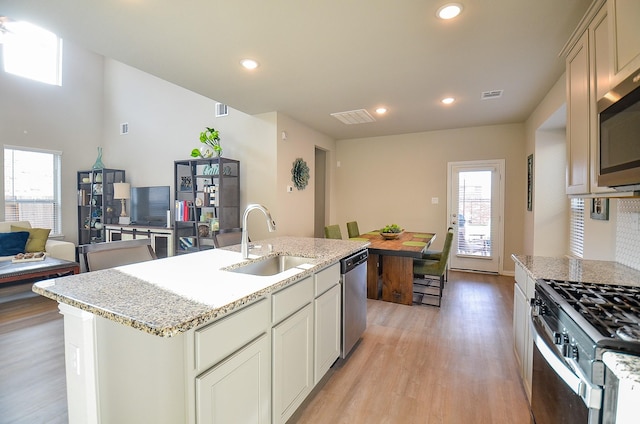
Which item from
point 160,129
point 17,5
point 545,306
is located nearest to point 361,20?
point 545,306

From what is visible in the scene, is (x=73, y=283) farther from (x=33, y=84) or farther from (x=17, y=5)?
(x=33, y=84)

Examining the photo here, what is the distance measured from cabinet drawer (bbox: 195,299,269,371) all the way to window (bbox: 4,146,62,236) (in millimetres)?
6794

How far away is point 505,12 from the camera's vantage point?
2070mm

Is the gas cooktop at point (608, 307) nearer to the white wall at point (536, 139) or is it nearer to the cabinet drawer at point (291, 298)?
the cabinet drawer at point (291, 298)

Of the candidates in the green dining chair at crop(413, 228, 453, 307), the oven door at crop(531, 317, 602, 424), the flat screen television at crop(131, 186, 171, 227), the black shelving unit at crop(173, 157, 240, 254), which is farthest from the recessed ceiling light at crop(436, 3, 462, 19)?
the flat screen television at crop(131, 186, 171, 227)

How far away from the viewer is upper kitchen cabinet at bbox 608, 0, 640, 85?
1.25 m

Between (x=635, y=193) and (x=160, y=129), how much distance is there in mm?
6892

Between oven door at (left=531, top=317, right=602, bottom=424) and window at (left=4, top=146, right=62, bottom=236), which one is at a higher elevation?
window at (left=4, top=146, right=62, bottom=236)

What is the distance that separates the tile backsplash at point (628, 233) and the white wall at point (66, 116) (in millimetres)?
8401

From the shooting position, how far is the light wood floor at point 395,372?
5.94 ft

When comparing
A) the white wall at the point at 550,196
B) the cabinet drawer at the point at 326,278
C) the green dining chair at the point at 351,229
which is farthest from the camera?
the green dining chair at the point at 351,229

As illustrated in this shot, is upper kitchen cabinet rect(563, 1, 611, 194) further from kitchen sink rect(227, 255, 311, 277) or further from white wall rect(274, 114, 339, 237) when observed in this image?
white wall rect(274, 114, 339, 237)

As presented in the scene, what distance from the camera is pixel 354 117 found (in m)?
4.65

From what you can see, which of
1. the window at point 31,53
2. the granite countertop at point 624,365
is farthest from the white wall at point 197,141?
the granite countertop at point 624,365
